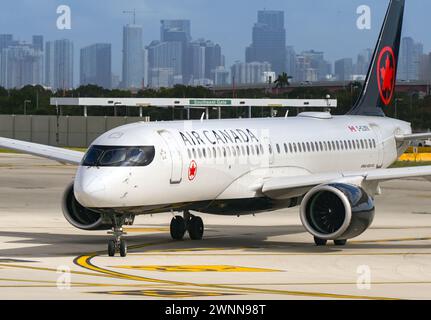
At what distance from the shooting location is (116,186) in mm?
32125

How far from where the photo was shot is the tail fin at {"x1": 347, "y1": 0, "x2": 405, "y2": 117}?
4925 centimetres

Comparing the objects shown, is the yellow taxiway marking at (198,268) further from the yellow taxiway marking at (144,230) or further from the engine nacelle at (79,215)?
the yellow taxiway marking at (144,230)

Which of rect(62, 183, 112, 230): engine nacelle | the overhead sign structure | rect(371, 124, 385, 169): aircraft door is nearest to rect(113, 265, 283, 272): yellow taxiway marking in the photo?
rect(62, 183, 112, 230): engine nacelle

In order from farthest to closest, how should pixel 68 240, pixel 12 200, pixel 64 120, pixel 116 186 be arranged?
pixel 64 120, pixel 12 200, pixel 68 240, pixel 116 186

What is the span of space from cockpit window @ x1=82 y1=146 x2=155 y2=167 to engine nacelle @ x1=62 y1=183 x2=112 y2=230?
140 inches

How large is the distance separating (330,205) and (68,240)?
28.2 ft

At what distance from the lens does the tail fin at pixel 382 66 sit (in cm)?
4925

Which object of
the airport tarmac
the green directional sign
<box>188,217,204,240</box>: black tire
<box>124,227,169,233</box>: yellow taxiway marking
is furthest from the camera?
the green directional sign

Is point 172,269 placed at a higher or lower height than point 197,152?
lower

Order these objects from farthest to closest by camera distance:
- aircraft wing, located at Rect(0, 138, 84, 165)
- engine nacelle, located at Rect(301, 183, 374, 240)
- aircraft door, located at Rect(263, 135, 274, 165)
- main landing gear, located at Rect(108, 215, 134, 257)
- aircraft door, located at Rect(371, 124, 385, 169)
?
1. aircraft door, located at Rect(371, 124, 385, 169)
2. aircraft wing, located at Rect(0, 138, 84, 165)
3. aircraft door, located at Rect(263, 135, 274, 165)
4. engine nacelle, located at Rect(301, 183, 374, 240)
5. main landing gear, located at Rect(108, 215, 134, 257)

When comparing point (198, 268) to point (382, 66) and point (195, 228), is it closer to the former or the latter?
point (195, 228)

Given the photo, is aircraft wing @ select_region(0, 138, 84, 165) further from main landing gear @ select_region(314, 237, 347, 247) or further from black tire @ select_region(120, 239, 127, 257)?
main landing gear @ select_region(314, 237, 347, 247)
